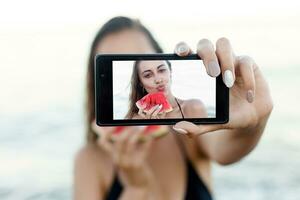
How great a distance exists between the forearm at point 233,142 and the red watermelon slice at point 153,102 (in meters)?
0.21

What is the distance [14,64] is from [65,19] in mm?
372

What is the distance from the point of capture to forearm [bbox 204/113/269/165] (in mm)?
1185

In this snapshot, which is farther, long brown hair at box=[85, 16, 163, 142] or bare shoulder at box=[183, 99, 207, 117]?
long brown hair at box=[85, 16, 163, 142]

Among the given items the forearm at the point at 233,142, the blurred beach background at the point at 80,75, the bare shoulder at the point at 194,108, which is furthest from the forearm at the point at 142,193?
the blurred beach background at the point at 80,75

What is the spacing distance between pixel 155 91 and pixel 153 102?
2 centimetres

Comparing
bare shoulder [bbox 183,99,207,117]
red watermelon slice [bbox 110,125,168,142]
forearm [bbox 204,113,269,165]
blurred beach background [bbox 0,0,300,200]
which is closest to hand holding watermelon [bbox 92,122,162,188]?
red watermelon slice [bbox 110,125,168,142]

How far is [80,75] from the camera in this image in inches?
164

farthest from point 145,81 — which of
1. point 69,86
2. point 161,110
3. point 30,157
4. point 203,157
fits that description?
point 69,86

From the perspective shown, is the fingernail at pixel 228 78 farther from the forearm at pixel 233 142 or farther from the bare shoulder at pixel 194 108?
the forearm at pixel 233 142

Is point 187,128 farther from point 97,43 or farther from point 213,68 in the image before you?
point 97,43

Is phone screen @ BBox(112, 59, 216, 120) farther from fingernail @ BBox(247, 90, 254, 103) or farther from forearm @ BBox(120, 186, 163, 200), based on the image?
forearm @ BBox(120, 186, 163, 200)

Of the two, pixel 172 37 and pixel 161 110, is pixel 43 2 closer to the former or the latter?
pixel 172 37

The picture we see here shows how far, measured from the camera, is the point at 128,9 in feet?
14.0

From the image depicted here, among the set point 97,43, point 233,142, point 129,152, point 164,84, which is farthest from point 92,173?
point 164,84
